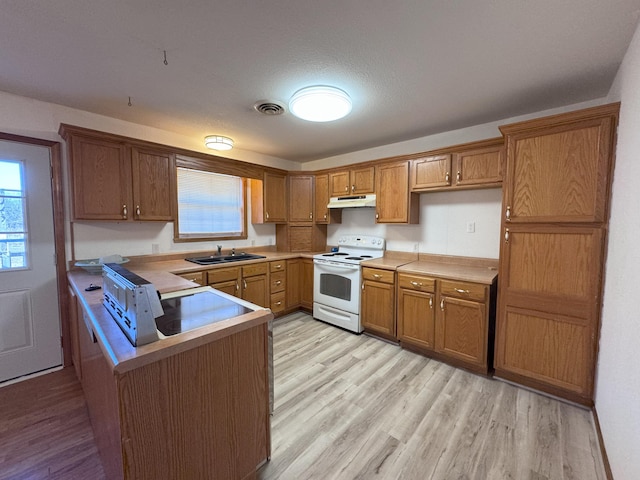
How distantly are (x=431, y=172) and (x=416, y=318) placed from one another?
1583 millimetres

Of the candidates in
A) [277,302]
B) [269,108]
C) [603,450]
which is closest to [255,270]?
[277,302]

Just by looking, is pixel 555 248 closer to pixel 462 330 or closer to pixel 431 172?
pixel 462 330

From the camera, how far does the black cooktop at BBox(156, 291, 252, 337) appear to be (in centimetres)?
129

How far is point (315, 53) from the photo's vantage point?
5.46 feet

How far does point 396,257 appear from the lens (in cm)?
362

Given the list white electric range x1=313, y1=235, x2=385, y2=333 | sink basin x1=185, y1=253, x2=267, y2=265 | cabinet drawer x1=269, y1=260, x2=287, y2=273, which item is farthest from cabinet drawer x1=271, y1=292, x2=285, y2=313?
sink basin x1=185, y1=253, x2=267, y2=265

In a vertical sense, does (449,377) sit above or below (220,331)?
below

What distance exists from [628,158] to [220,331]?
7.76ft

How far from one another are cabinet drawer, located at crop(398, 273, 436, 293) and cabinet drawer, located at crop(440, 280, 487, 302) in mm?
94

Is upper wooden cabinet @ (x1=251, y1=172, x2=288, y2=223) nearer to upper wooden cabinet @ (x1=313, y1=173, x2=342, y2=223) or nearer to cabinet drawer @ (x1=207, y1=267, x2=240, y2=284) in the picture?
upper wooden cabinet @ (x1=313, y1=173, x2=342, y2=223)

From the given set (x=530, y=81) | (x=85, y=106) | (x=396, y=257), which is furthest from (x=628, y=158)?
(x=85, y=106)

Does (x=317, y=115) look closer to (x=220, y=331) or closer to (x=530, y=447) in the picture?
(x=220, y=331)

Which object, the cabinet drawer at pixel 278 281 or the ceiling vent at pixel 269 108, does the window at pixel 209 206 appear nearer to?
the cabinet drawer at pixel 278 281

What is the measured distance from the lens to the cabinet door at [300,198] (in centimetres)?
418
